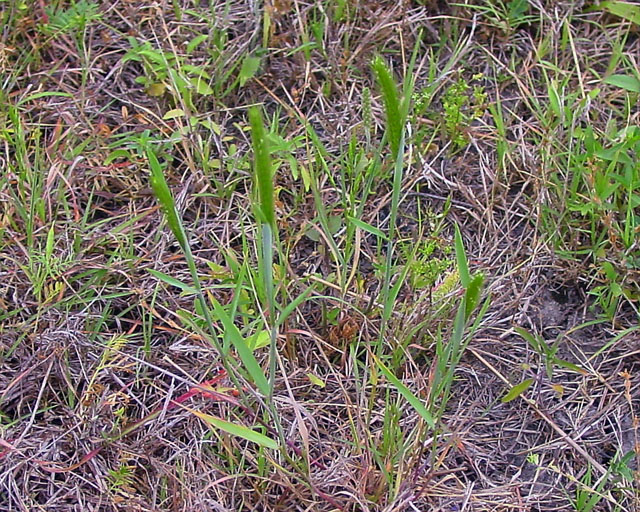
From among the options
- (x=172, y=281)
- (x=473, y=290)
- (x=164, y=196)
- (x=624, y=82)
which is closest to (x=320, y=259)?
(x=172, y=281)

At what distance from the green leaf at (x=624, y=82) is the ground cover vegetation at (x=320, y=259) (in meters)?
0.01

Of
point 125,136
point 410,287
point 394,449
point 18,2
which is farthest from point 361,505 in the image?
point 18,2

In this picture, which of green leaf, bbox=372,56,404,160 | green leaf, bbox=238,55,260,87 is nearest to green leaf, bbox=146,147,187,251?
green leaf, bbox=372,56,404,160

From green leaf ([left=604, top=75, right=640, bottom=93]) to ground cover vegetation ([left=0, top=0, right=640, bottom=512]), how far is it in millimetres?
11

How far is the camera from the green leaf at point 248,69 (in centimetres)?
213

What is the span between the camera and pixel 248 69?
214 cm

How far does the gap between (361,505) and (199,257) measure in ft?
2.36

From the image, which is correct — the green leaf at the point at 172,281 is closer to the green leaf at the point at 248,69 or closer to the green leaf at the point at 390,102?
the green leaf at the point at 390,102

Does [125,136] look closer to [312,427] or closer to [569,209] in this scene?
[312,427]

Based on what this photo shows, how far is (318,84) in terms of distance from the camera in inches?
86.7

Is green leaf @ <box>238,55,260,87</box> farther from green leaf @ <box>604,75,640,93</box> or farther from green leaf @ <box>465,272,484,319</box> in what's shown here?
green leaf @ <box>465,272,484,319</box>

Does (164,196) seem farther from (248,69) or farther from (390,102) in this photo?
(248,69)

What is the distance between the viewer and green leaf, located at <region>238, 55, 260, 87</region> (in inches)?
84.0

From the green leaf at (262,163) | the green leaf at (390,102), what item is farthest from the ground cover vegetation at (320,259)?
the green leaf at (262,163)
